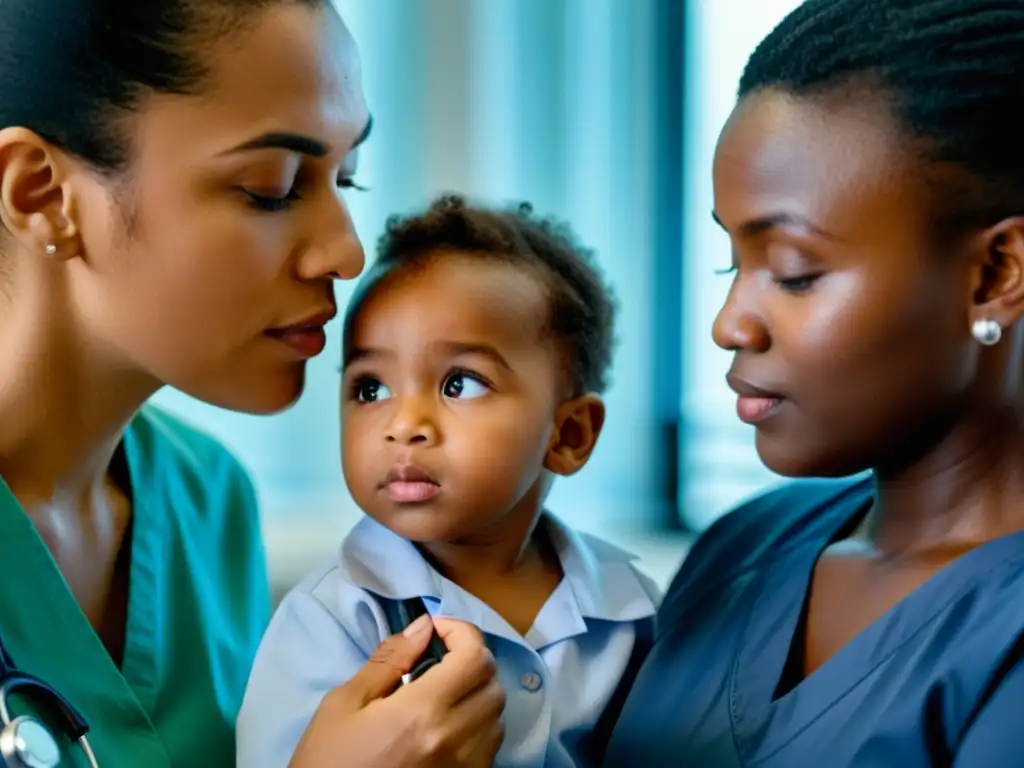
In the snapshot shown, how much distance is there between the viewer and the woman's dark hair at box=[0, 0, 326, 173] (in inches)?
32.9

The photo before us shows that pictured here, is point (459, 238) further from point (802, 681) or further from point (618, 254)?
point (618, 254)

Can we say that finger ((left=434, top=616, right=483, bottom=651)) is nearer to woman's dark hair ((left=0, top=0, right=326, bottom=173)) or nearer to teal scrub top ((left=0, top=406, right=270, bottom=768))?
teal scrub top ((left=0, top=406, right=270, bottom=768))

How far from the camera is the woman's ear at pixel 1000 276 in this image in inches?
28.9

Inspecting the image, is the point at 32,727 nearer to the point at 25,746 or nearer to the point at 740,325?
the point at 25,746

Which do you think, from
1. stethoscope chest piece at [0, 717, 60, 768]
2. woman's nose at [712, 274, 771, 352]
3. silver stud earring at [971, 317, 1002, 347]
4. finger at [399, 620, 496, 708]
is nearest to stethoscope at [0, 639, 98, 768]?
stethoscope chest piece at [0, 717, 60, 768]

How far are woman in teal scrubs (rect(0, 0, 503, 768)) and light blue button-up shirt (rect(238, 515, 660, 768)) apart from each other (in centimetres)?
5

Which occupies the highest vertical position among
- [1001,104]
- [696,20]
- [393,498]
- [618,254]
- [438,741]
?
[696,20]

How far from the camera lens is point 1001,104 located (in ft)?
2.38

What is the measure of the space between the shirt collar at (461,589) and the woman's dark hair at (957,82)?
0.39m

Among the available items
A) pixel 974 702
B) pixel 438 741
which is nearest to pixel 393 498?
pixel 438 741

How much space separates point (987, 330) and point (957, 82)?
0.49ft

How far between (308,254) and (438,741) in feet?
1.18

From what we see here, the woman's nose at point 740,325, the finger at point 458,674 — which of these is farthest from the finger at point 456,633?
the woman's nose at point 740,325

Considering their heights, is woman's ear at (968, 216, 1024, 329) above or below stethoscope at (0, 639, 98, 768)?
above
